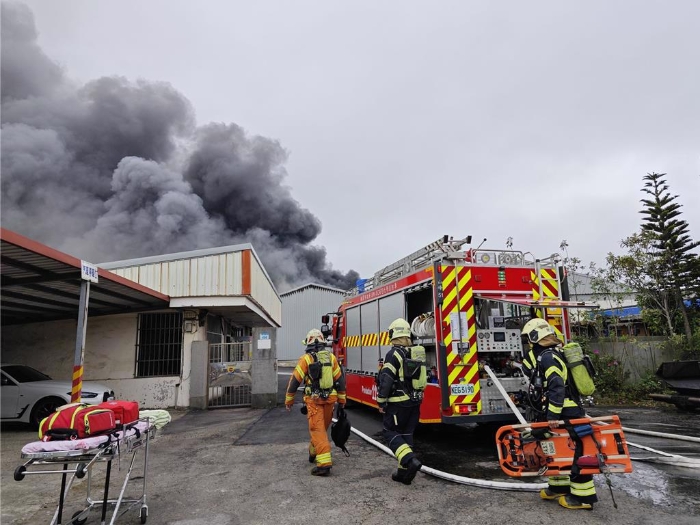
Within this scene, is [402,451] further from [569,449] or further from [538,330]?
[538,330]

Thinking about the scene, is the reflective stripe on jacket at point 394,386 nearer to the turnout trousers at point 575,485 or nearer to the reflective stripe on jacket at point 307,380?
the reflective stripe on jacket at point 307,380

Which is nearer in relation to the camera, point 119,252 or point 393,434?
point 393,434

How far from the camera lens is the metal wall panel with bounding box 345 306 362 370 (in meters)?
9.00

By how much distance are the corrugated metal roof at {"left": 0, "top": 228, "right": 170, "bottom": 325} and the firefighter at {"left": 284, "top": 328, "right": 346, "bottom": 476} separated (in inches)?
139

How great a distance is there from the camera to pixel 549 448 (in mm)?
3949

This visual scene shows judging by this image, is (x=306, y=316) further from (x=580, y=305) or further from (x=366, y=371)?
(x=580, y=305)

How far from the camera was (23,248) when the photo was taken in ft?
16.9

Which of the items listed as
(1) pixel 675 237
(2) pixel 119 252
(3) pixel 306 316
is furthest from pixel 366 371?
(3) pixel 306 316

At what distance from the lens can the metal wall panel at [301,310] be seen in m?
33.7

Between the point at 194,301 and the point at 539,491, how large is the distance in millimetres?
9348

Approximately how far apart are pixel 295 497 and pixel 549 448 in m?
2.41

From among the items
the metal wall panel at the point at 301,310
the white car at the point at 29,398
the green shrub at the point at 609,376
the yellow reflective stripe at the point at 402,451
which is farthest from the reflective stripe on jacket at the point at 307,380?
the metal wall panel at the point at 301,310

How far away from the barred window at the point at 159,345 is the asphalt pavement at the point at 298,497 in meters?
5.15

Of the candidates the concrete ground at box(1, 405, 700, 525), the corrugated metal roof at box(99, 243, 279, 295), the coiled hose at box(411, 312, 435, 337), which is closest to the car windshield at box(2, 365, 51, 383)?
the concrete ground at box(1, 405, 700, 525)
